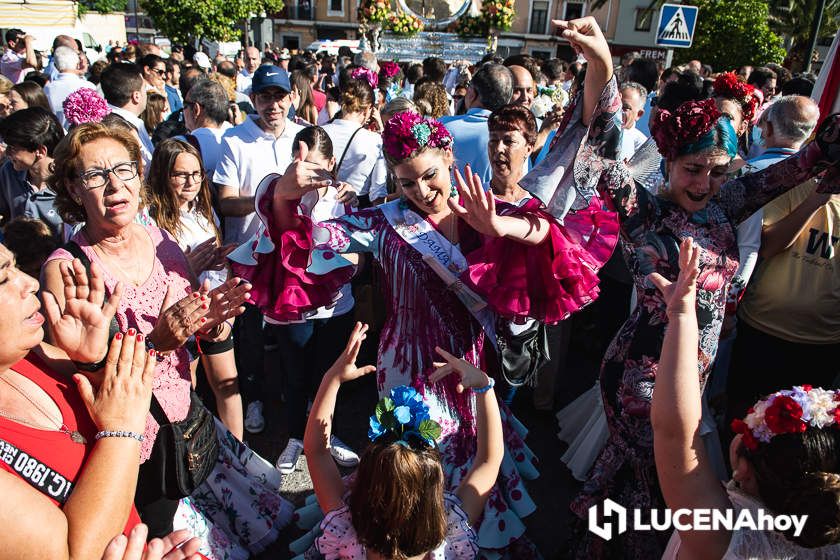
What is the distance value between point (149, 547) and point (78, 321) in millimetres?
707

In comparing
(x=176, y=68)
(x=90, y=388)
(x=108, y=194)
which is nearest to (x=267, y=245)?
(x=108, y=194)

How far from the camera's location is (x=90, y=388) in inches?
61.9

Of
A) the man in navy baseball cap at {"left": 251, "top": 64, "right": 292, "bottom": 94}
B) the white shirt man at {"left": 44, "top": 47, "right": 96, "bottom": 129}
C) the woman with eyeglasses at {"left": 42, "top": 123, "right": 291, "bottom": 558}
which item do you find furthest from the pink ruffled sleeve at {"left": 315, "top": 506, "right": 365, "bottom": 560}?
the white shirt man at {"left": 44, "top": 47, "right": 96, "bottom": 129}

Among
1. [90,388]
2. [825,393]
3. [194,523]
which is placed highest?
[825,393]

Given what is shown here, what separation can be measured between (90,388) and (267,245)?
1126 millimetres

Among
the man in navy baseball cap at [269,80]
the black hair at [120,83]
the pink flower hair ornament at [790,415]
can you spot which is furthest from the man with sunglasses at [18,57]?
the pink flower hair ornament at [790,415]

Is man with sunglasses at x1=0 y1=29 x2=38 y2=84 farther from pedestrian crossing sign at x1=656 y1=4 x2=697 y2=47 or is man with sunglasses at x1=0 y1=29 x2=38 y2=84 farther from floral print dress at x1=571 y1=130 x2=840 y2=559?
floral print dress at x1=571 y1=130 x2=840 y2=559

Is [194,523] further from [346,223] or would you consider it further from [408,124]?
[408,124]

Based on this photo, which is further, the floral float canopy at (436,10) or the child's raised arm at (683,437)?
the floral float canopy at (436,10)

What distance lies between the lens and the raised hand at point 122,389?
1.53 meters

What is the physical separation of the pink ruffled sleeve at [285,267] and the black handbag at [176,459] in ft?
1.94

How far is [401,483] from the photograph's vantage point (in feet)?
5.55

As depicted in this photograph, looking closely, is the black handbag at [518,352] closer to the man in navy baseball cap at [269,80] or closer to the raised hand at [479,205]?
the raised hand at [479,205]

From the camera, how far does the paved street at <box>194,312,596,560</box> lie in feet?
10.2
